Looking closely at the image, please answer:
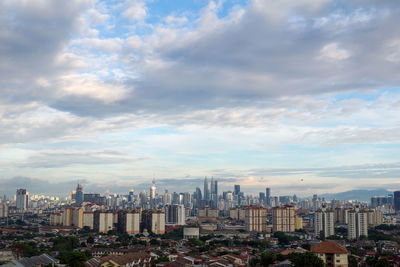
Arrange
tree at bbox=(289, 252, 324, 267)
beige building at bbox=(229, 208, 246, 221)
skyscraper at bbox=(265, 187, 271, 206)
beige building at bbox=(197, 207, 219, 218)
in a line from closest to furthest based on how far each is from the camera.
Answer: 1. tree at bbox=(289, 252, 324, 267)
2. beige building at bbox=(229, 208, 246, 221)
3. beige building at bbox=(197, 207, 219, 218)
4. skyscraper at bbox=(265, 187, 271, 206)

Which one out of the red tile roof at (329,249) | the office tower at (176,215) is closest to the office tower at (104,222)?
the office tower at (176,215)

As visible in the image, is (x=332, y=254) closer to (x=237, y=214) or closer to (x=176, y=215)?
(x=176, y=215)

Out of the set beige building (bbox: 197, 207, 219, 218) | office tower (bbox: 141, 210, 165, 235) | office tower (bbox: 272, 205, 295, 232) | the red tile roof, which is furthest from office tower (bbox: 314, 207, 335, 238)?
beige building (bbox: 197, 207, 219, 218)

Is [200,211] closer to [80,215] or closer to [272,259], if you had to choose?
[80,215]

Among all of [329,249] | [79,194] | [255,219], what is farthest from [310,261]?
[79,194]

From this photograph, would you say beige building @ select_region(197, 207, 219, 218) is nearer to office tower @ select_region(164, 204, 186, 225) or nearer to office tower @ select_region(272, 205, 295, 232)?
office tower @ select_region(164, 204, 186, 225)
